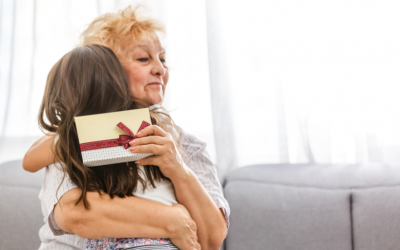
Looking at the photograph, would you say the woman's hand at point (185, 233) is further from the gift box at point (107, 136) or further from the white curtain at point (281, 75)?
the white curtain at point (281, 75)

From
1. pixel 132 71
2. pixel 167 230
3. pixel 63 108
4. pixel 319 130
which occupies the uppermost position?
pixel 132 71

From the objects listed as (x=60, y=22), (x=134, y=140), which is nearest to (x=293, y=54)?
(x=134, y=140)

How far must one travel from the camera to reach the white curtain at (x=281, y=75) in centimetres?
121

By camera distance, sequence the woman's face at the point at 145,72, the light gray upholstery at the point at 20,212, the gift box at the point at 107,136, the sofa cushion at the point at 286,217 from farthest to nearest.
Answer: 1. the light gray upholstery at the point at 20,212
2. the sofa cushion at the point at 286,217
3. the woman's face at the point at 145,72
4. the gift box at the point at 107,136

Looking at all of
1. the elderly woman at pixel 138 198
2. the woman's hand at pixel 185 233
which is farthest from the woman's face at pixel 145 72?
the woman's hand at pixel 185 233

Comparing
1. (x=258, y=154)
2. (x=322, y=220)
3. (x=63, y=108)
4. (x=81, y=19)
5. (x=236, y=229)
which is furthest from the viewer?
(x=81, y=19)

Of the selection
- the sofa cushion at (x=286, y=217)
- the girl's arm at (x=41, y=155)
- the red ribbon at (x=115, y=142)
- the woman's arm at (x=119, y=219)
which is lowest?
the sofa cushion at (x=286, y=217)

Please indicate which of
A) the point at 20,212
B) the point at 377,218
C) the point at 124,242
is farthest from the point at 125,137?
the point at 20,212

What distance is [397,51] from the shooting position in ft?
3.88

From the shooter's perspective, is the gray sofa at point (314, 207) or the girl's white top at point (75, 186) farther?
the gray sofa at point (314, 207)

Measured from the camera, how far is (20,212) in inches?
56.8

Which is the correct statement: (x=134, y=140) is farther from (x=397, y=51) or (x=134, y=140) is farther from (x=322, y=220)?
(x=397, y=51)

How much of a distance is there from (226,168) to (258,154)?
0.54 feet

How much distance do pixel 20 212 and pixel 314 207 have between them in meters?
1.29
